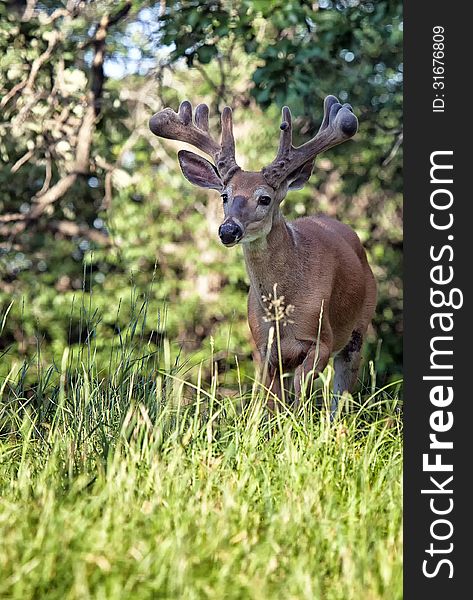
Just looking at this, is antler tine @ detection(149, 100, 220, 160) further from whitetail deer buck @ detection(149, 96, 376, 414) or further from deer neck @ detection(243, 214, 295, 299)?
deer neck @ detection(243, 214, 295, 299)

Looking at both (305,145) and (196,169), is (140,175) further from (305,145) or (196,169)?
(305,145)

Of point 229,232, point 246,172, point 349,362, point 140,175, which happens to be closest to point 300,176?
point 246,172

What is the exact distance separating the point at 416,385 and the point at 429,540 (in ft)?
1.88

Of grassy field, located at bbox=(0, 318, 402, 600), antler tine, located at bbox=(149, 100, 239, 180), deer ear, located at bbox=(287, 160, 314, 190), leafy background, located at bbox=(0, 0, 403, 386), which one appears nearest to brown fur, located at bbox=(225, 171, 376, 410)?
deer ear, located at bbox=(287, 160, 314, 190)

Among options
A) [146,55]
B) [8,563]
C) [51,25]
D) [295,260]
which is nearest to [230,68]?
[146,55]

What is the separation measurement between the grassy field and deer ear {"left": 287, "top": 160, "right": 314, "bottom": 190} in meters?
1.80

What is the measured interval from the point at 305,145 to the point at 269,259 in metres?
0.65

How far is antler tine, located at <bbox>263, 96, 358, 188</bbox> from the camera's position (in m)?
5.93

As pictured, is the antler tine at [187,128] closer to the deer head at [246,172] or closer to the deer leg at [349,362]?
the deer head at [246,172]

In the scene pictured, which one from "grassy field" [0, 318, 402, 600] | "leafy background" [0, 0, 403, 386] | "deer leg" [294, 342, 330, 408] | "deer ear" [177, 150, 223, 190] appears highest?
"leafy background" [0, 0, 403, 386]

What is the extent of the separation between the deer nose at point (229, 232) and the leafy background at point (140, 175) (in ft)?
14.1

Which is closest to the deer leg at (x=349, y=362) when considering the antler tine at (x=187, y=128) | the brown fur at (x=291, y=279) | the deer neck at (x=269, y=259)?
the brown fur at (x=291, y=279)

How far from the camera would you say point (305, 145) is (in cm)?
609

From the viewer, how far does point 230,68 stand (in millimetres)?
12320
